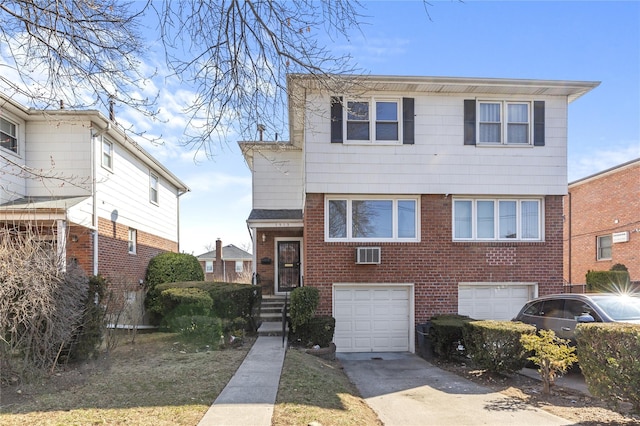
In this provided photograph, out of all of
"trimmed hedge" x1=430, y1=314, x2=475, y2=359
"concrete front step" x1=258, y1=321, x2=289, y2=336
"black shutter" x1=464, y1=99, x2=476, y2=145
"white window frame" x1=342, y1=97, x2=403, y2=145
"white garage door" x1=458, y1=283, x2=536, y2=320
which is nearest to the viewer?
"trimmed hedge" x1=430, y1=314, x2=475, y2=359

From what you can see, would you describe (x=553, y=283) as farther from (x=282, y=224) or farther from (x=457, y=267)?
(x=282, y=224)

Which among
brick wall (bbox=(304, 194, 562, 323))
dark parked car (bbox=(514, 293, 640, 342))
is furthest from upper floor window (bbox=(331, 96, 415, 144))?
dark parked car (bbox=(514, 293, 640, 342))

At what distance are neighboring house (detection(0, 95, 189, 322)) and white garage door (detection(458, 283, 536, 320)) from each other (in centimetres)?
893

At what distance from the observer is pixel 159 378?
6703 mm

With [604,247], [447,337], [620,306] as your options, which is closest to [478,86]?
[620,306]

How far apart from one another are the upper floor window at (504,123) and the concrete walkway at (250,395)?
25.3ft

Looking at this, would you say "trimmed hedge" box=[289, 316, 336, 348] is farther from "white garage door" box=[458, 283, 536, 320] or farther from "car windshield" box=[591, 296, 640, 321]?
"car windshield" box=[591, 296, 640, 321]

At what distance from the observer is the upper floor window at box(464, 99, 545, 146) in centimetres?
1137

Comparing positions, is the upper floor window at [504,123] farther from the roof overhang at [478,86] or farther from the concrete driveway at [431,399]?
the concrete driveway at [431,399]

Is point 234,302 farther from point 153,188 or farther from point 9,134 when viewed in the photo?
point 153,188

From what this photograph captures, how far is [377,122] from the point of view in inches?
444

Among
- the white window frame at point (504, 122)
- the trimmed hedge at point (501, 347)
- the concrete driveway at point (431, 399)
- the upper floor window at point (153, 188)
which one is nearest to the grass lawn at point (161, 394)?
the concrete driveway at point (431, 399)

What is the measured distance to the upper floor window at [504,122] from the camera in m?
11.5

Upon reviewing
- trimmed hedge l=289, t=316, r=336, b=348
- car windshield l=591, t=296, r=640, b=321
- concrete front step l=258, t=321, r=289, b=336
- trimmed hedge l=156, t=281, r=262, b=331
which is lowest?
concrete front step l=258, t=321, r=289, b=336
